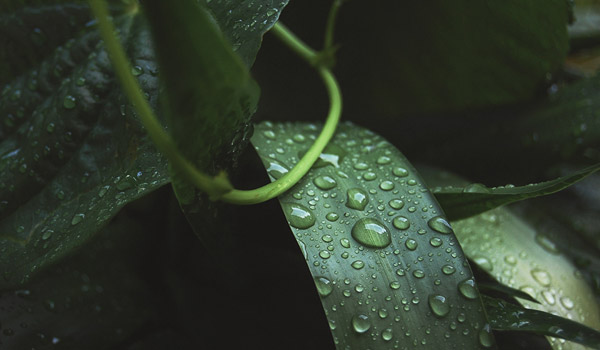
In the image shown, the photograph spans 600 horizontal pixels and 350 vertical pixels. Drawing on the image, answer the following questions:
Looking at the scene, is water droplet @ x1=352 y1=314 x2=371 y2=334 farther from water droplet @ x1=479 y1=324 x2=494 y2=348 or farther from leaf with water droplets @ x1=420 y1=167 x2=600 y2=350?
leaf with water droplets @ x1=420 y1=167 x2=600 y2=350

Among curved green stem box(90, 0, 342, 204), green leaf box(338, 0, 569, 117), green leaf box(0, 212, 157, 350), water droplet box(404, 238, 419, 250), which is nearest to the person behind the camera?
curved green stem box(90, 0, 342, 204)

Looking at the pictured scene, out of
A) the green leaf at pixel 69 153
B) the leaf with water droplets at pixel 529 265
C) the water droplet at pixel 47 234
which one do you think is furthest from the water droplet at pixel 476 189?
the water droplet at pixel 47 234

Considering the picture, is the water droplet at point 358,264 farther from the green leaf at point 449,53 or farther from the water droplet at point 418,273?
the green leaf at point 449,53

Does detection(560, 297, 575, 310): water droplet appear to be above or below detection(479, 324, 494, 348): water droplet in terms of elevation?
below

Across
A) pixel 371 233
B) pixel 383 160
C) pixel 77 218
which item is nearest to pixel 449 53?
pixel 383 160

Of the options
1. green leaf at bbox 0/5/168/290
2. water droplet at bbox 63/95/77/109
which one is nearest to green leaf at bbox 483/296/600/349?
green leaf at bbox 0/5/168/290

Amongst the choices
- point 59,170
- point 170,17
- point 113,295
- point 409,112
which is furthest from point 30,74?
point 409,112

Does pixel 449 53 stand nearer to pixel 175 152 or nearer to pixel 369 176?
pixel 369 176
